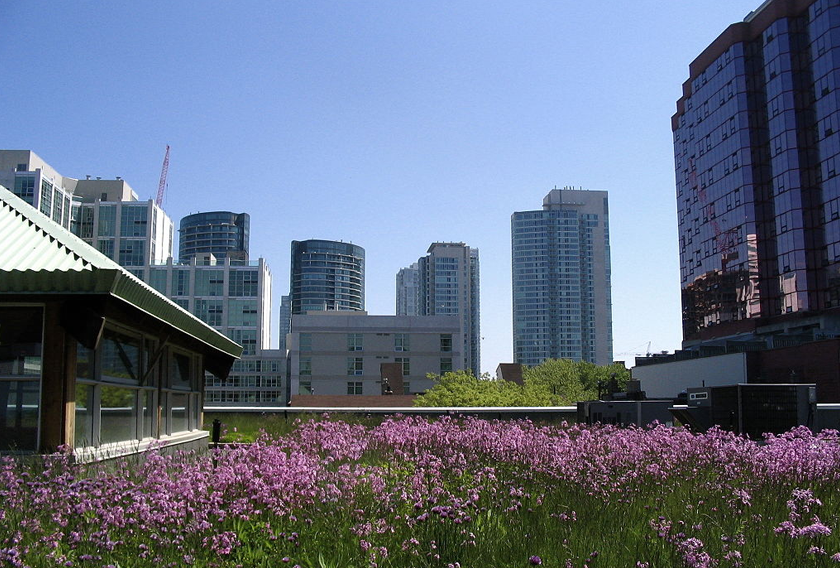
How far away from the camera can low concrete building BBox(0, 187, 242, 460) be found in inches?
435

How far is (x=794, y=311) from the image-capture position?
258ft

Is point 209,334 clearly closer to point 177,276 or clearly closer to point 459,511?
point 459,511

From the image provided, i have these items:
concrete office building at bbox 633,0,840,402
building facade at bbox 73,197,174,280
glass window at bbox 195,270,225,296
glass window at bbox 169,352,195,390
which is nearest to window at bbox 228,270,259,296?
glass window at bbox 195,270,225,296

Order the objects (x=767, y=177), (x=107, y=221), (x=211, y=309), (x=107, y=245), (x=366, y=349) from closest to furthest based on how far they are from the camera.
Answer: (x=767, y=177)
(x=366, y=349)
(x=211, y=309)
(x=107, y=221)
(x=107, y=245)

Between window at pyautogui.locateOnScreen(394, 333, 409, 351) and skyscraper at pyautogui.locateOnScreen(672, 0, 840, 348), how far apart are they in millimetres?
39639

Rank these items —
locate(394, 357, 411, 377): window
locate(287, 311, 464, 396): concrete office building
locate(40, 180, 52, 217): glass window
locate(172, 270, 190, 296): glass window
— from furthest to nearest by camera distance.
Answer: locate(172, 270, 190, 296): glass window < locate(40, 180, 52, 217): glass window < locate(394, 357, 411, 377): window < locate(287, 311, 464, 396): concrete office building

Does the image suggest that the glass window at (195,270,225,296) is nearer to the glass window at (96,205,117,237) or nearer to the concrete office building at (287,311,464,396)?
the glass window at (96,205,117,237)

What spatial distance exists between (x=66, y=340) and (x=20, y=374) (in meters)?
0.78

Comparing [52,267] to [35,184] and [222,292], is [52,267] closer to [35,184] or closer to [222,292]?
[222,292]

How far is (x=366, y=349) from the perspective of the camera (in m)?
118

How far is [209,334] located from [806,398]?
46.2ft

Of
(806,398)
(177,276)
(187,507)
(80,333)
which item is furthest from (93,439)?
(177,276)

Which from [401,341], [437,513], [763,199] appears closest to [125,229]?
[401,341]

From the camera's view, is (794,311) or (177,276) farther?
(177,276)
